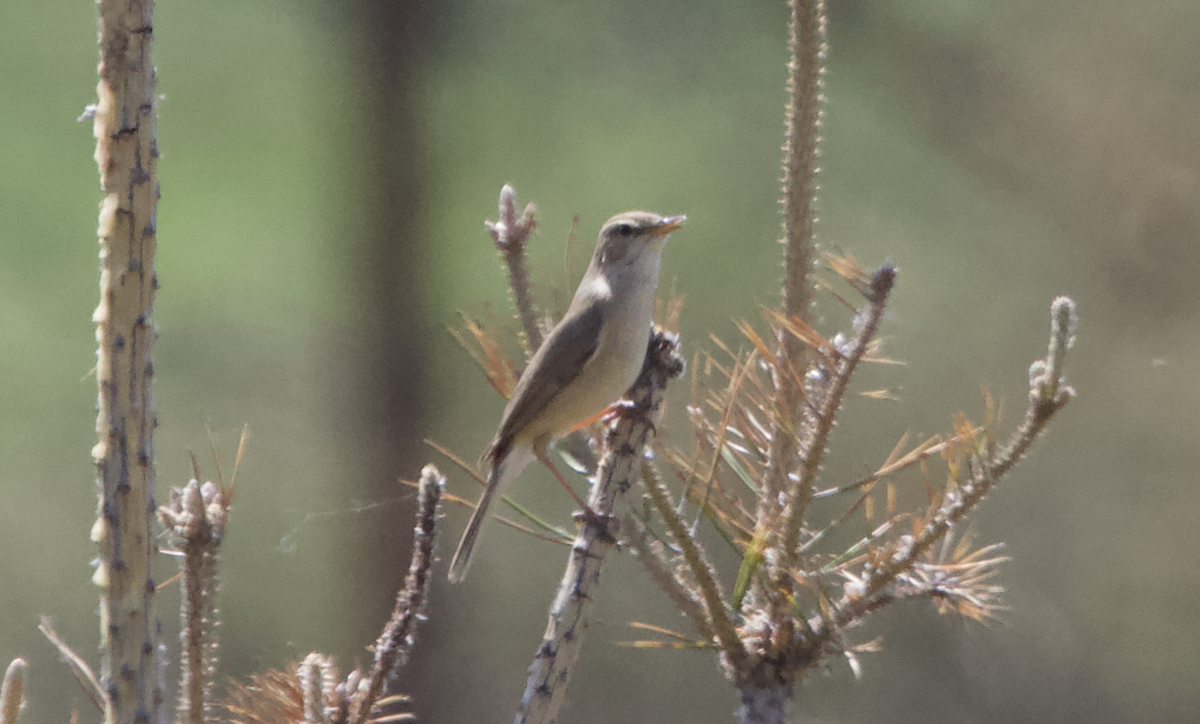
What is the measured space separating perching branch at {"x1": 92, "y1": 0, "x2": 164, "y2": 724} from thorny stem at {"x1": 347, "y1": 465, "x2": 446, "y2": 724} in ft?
0.41

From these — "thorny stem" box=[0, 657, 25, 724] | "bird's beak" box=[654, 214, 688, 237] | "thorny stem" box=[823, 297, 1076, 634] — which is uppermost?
"bird's beak" box=[654, 214, 688, 237]

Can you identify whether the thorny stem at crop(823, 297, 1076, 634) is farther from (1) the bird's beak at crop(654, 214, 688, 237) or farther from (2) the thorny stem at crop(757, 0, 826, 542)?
(1) the bird's beak at crop(654, 214, 688, 237)

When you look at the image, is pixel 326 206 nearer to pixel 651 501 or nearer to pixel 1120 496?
pixel 651 501

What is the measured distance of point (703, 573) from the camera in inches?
26.3

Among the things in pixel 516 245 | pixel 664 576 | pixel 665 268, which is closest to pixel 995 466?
pixel 664 576

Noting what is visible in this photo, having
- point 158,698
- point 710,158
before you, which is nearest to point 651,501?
point 158,698

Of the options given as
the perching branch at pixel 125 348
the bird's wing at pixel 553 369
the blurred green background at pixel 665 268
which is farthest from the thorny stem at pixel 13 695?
the blurred green background at pixel 665 268

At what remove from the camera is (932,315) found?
1.36 meters

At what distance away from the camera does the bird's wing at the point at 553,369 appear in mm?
769

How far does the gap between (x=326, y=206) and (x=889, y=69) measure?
813 mm

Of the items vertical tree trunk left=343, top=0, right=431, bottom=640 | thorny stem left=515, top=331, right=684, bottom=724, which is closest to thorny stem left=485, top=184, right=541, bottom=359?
thorny stem left=515, top=331, right=684, bottom=724

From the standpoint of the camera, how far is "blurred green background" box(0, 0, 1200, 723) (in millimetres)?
1337

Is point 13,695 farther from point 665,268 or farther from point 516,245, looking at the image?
point 665,268

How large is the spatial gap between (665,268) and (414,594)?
32.7 inches
